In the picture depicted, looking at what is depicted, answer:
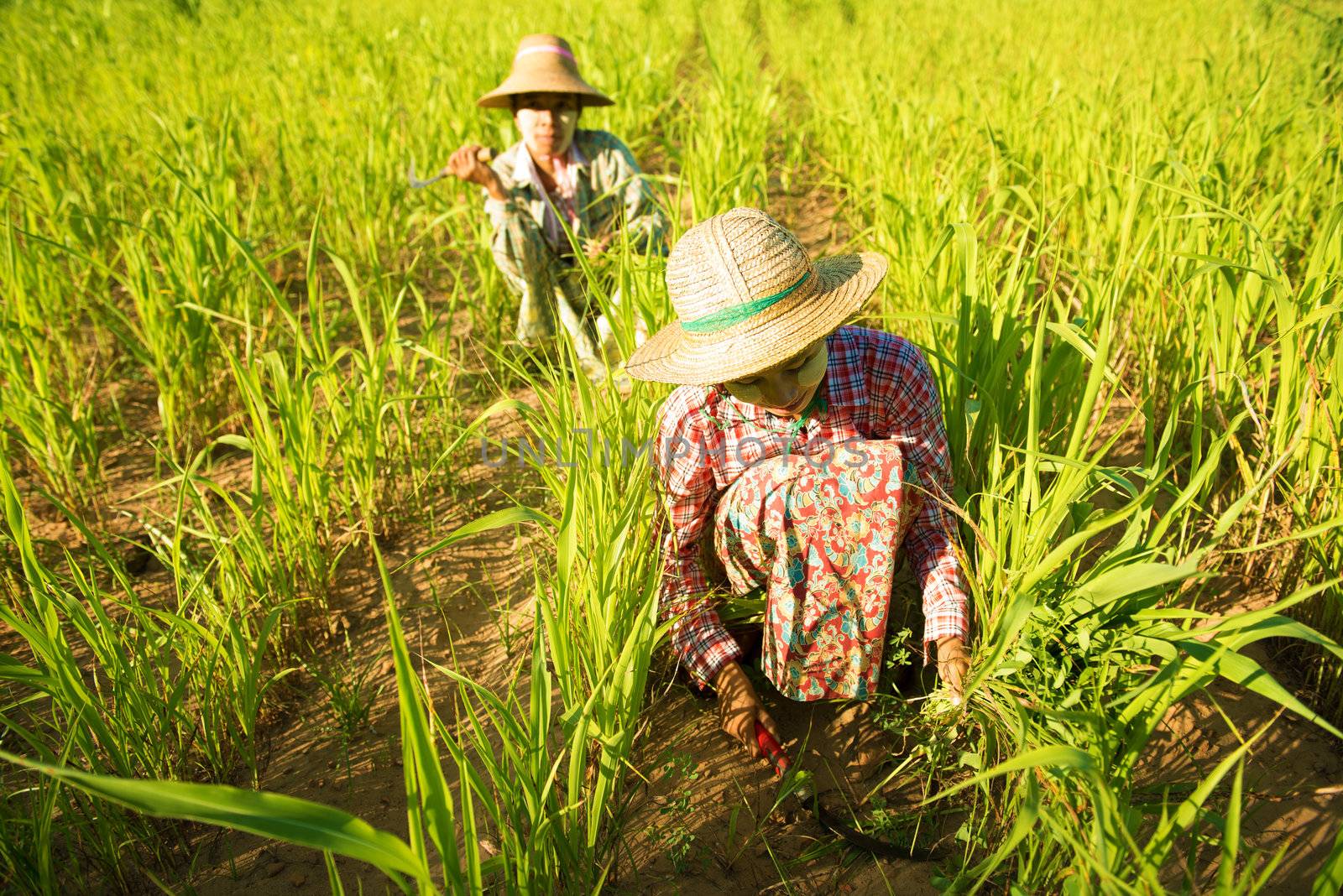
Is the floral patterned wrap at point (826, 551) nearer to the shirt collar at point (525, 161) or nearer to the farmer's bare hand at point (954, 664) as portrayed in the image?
the farmer's bare hand at point (954, 664)

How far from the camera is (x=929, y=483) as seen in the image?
1.43m

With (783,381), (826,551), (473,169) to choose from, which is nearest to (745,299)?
(783,381)

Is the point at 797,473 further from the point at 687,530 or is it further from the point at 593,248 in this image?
the point at 593,248

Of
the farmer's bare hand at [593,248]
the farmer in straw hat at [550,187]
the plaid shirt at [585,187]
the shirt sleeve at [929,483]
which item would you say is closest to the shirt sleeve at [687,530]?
the shirt sleeve at [929,483]

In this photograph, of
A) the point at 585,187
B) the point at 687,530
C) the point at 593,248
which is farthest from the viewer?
the point at 585,187

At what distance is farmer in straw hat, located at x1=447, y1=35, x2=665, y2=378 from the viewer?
251 centimetres

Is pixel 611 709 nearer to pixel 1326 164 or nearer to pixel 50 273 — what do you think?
pixel 50 273

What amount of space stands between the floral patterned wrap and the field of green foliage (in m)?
0.16

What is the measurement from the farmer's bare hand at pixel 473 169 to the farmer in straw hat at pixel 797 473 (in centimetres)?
127

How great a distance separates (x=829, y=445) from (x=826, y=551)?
182 millimetres

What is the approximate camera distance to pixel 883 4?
7.05 meters

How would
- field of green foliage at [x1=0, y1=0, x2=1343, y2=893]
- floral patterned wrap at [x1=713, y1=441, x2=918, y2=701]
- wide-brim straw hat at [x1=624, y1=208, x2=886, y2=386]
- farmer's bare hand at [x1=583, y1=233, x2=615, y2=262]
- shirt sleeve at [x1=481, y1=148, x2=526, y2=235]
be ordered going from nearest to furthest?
1. field of green foliage at [x1=0, y1=0, x2=1343, y2=893]
2. wide-brim straw hat at [x1=624, y1=208, x2=886, y2=386]
3. floral patterned wrap at [x1=713, y1=441, x2=918, y2=701]
4. farmer's bare hand at [x1=583, y1=233, x2=615, y2=262]
5. shirt sleeve at [x1=481, y1=148, x2=526, y2=235]

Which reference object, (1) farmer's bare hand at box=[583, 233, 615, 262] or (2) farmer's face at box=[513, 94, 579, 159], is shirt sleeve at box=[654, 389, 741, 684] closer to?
(1) farmer's bare hand at box=[583, 233, 615, 262]

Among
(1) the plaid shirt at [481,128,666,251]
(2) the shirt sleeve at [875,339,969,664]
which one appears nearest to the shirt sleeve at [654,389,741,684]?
(2) the shirt sleeve at [875,339,969,664]
